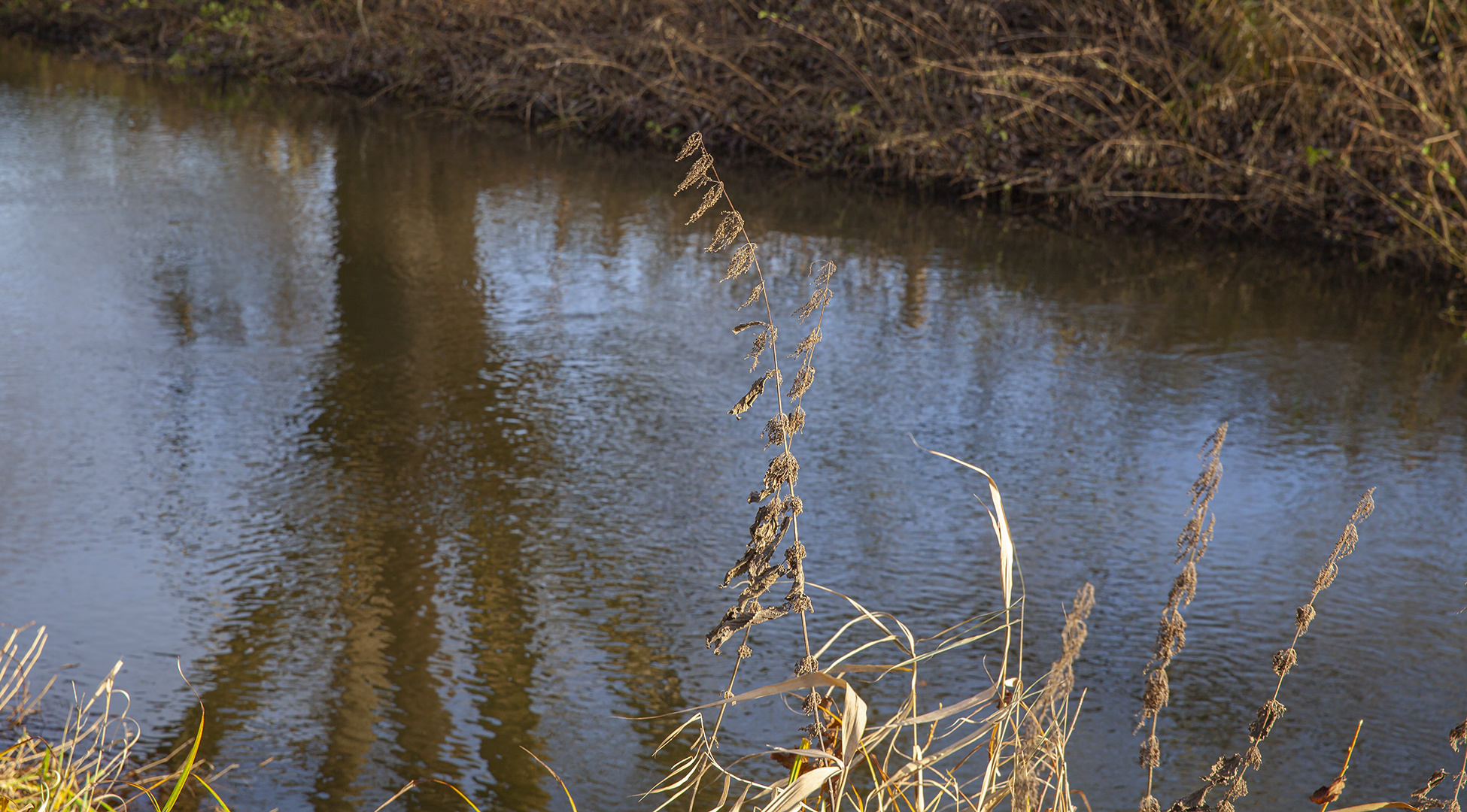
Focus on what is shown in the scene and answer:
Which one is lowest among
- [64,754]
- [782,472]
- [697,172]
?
[64,754]

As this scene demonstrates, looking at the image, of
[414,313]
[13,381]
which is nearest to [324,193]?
[414,313]

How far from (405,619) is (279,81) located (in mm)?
12181

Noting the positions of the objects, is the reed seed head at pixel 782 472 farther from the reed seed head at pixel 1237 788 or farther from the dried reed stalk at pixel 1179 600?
the reed seed head at pixel 1237 788

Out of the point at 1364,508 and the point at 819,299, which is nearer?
the point at 1364,508

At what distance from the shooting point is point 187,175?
8.72 m

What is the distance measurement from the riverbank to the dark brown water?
0.76m

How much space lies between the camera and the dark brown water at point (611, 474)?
3121 millimetres

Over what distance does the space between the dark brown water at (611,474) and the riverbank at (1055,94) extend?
0.76m

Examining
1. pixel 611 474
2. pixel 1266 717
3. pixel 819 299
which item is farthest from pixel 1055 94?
pixel 1266 717

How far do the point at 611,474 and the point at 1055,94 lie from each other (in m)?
6.08

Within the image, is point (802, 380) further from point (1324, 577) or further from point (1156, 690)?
point (1324, 577)

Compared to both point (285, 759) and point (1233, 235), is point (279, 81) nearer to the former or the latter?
point (1233, 235)

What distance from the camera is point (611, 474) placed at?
443cm

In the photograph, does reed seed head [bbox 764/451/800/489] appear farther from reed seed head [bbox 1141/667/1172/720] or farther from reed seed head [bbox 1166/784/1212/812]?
reed seed head [bbox 1166/784/1212/812]
